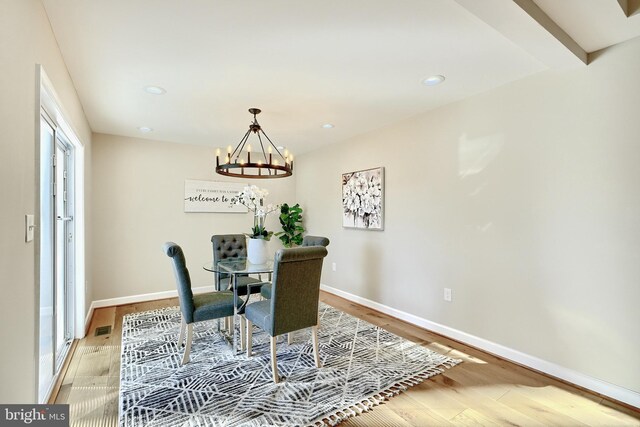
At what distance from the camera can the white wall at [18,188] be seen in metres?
1.17

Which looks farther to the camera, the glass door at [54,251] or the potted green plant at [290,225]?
the potted green plant at [290,225]

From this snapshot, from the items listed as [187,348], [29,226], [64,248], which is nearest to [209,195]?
[64,248]

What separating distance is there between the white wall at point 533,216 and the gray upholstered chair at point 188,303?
83.5 inches

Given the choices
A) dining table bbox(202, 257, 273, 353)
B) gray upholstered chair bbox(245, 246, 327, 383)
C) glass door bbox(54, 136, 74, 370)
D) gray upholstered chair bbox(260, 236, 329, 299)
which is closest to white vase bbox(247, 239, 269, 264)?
dining table bbox(202, 257, 273, 353)

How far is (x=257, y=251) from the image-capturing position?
321 centimetres

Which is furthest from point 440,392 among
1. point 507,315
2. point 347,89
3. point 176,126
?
point 176,126

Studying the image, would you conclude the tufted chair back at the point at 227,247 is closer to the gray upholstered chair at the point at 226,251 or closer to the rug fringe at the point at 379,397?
A: the gray upholstered chair at the point at 226,251

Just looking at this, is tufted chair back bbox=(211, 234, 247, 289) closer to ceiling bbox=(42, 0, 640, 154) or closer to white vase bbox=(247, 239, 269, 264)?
white vase bbox=(247, 239, 269, 264)

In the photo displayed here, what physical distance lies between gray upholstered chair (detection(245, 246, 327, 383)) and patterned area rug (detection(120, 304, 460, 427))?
232 mm

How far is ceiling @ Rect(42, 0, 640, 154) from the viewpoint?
1740mm

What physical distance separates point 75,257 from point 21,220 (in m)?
2.33

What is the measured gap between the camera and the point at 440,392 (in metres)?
2.23

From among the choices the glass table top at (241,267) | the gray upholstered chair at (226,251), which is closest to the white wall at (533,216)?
the glass table top at (241,267)

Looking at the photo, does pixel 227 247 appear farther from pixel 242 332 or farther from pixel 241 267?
pixel 242 332
